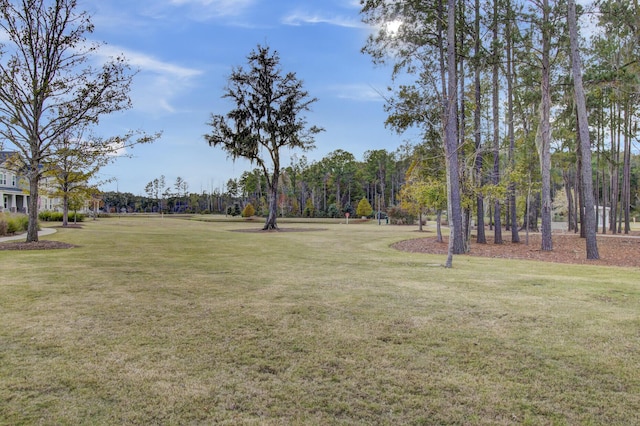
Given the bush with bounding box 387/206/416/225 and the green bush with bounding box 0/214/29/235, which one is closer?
the green bush with bounding box 0/214/29/235

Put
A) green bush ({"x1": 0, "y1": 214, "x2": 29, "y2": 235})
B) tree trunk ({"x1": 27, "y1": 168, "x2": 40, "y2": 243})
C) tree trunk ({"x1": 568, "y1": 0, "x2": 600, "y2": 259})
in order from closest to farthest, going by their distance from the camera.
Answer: tree trunk ({"x1": 568, "y1": 0, "x2": 600, "y2": 259})
tree trunk ({"x1": 27, "y1": 168, "x2": 40, "y2": 243})
green bush ({"x1": 0, "y1": 214, "x2": 29, "y2": 235})

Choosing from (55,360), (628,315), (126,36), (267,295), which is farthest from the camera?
(126,36)

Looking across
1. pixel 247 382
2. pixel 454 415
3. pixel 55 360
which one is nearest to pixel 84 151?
pixel 55 360

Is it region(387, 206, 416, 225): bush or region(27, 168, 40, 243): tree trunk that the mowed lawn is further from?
region(387, 206, 416, 225): bush

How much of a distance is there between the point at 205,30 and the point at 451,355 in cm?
1261

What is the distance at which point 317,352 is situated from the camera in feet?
12.0

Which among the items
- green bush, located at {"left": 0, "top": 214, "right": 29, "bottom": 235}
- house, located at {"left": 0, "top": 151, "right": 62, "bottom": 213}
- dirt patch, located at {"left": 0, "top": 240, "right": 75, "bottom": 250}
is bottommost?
dirt patch, located at {"left": 0, "top": 240, "right": 75, "bottom": 250}

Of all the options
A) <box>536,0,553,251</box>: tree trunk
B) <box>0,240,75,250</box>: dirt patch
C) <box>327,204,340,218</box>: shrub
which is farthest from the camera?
<box>327,204,340,218</box>: shrub

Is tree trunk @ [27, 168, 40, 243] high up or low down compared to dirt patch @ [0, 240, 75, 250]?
up

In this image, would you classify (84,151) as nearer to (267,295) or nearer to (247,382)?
(267,295)

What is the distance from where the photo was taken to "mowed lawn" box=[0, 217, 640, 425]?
2.68 meters

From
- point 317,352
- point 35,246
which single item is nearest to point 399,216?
point 35,246

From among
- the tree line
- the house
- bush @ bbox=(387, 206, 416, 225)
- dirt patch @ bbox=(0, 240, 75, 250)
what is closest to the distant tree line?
bush @ bbox=(387, 206, 416, 225)

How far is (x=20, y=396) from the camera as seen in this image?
2801 millimetres
